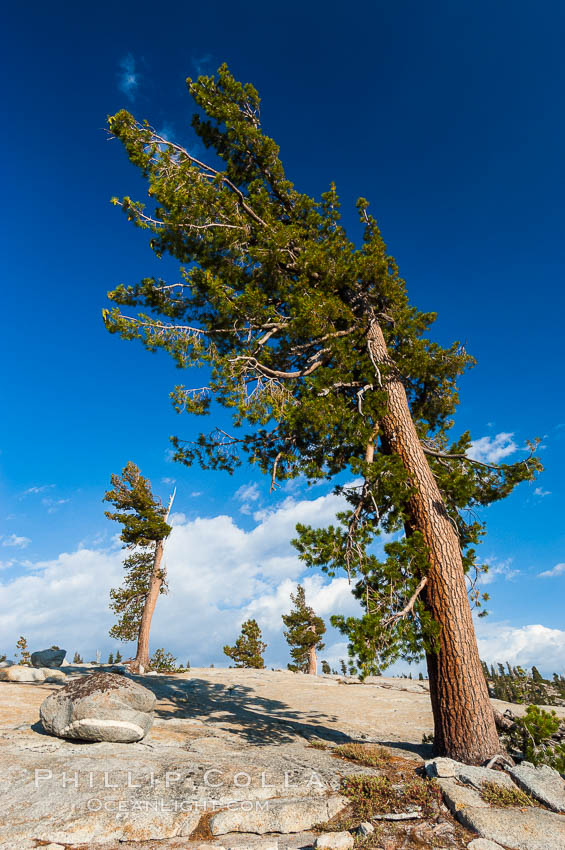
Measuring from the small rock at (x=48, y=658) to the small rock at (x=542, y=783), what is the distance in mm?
20988

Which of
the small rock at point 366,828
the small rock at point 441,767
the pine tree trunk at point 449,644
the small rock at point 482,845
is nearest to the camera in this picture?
the small rock at point 482,845

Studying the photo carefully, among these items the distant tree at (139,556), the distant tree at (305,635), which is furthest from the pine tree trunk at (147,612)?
the distant tree at (305,635)

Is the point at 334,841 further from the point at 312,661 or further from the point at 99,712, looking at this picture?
the point at 312,661

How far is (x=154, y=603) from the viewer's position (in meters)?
25.0

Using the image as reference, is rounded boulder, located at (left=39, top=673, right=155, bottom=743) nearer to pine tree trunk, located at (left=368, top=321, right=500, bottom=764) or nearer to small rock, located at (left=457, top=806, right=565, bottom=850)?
pine tree trunk, located at (left=368, top=321, right=500, bottom=764)

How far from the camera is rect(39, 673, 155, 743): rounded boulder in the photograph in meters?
7.57

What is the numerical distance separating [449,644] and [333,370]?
6.05 m

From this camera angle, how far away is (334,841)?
14.0 ft

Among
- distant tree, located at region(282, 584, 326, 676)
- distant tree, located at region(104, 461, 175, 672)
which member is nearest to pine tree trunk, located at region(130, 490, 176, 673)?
distant tree, located at region(104, 461, 175, 672)

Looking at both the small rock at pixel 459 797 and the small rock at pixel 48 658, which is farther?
the small rock at pixel 48 658

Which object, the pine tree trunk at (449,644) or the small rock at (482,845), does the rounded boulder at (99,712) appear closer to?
the pine tree trunk at (449,644)

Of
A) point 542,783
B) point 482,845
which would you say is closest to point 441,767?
point 542,783

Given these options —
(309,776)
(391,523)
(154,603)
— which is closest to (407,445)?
(391,523)

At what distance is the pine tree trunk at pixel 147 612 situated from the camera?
23.5 m
